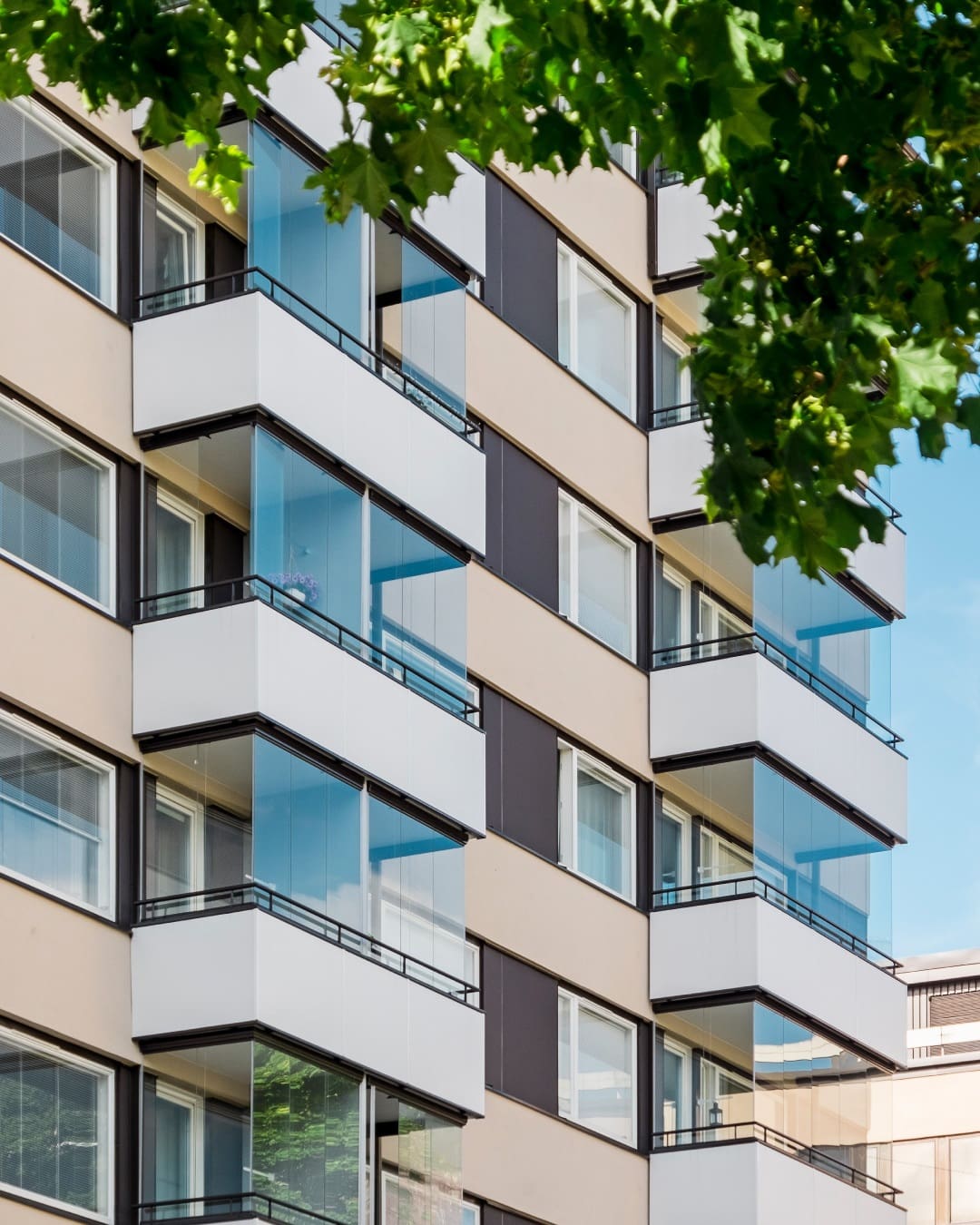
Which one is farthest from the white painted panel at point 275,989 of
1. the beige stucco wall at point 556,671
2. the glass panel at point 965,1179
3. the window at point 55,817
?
the glass panel at point 965,1179

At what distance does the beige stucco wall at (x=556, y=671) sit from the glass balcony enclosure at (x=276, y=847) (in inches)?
160

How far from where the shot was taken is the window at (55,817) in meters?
19.9

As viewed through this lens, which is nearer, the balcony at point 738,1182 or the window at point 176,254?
the window at point 176,254

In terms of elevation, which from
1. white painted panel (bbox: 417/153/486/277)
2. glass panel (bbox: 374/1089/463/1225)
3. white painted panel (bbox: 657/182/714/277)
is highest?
white painted panel (bbox: 657/182/714/277)

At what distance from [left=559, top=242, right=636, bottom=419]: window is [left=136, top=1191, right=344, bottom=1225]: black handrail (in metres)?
11.2

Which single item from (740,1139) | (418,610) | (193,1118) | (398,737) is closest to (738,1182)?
(740,1139)

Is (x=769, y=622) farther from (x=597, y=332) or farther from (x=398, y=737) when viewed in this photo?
(x=398, y=737)

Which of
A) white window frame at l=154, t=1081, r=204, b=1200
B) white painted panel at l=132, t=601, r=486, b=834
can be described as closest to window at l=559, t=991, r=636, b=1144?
white painted panel at l=132, t=601, r=486, b=834

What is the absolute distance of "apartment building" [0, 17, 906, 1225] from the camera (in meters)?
20.4

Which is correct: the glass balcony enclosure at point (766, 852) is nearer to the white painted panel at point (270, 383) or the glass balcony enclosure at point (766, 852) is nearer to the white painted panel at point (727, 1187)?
the white painted panel at point (727, 1187)

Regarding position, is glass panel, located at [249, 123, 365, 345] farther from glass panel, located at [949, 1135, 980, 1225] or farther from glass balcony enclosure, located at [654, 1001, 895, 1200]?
glass panel, located at [949, 1135, 980, 1225]

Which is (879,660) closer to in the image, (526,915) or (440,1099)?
(526,915)

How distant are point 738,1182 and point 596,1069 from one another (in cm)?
177

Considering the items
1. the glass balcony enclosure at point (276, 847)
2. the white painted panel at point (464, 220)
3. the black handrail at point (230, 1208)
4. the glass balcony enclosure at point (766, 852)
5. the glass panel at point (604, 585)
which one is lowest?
the black handrail at point (230, 1208)
